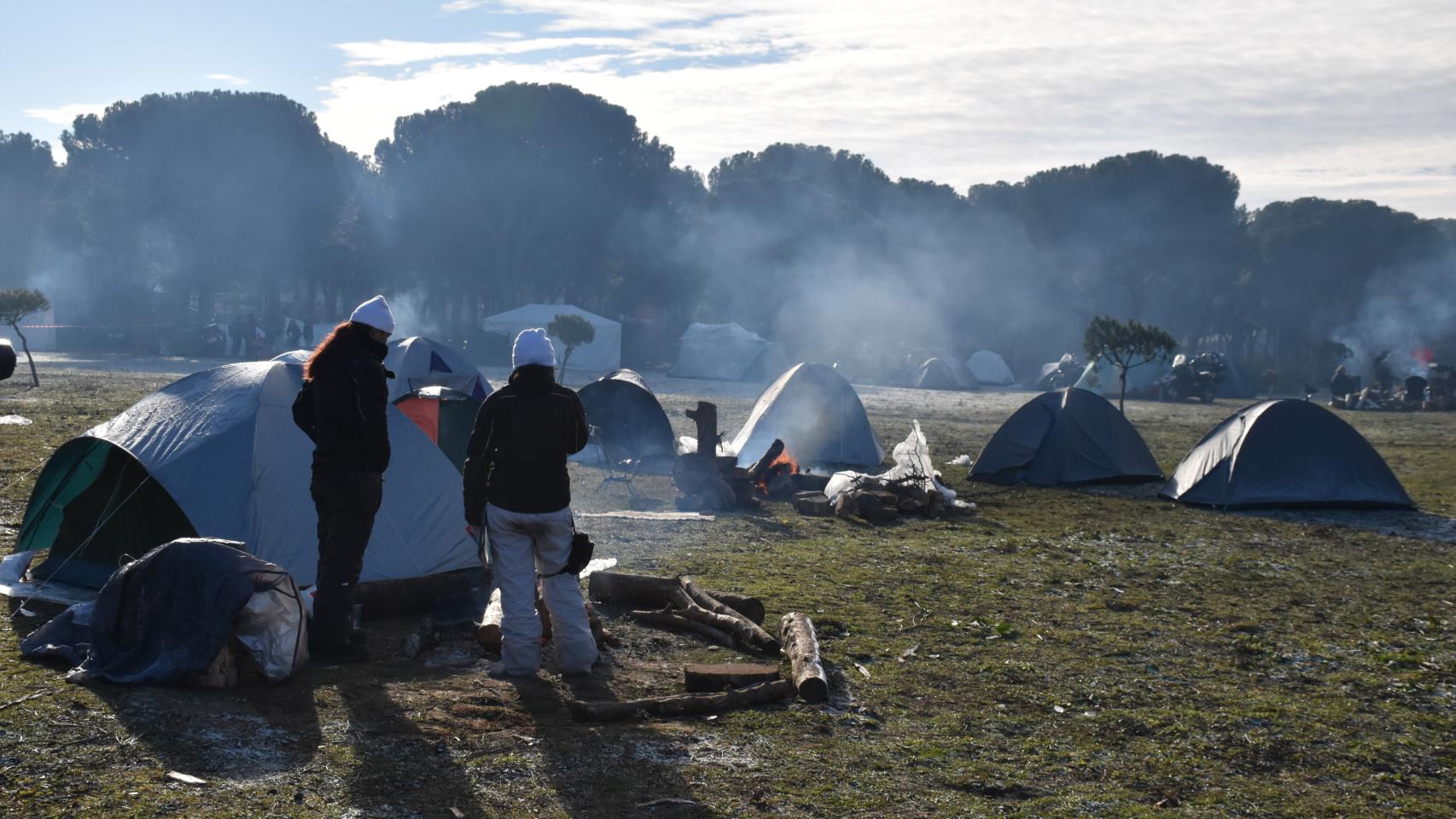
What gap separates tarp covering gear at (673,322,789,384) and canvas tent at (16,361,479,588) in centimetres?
4177

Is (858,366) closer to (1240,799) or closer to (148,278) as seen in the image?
(148,278)

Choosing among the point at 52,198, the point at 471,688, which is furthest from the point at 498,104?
the point at 471,688

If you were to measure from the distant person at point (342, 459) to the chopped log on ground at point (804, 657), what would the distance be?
2.42 m

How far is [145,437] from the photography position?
7.94m

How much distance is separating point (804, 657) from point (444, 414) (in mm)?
8137

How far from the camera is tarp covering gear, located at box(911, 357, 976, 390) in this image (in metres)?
51.9

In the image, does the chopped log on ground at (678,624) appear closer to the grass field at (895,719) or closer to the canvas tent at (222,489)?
the grass field at (895,719)

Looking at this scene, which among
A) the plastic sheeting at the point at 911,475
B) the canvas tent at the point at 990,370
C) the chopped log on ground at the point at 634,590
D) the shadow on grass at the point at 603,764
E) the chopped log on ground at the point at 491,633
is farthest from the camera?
the canvas tent at the point at 990,370

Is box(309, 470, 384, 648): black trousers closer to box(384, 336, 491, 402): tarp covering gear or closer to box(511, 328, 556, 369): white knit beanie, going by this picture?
box(511, 328, 556, 369): white knit beanie

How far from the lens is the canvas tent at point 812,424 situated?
60.6ft

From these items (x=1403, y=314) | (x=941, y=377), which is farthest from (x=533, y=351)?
(x=1403, y=314)

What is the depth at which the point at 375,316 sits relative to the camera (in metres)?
6.69

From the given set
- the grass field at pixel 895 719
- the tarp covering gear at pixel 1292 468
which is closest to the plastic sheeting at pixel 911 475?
the grass field at pixel 895 719

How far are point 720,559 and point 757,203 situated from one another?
63.3m
